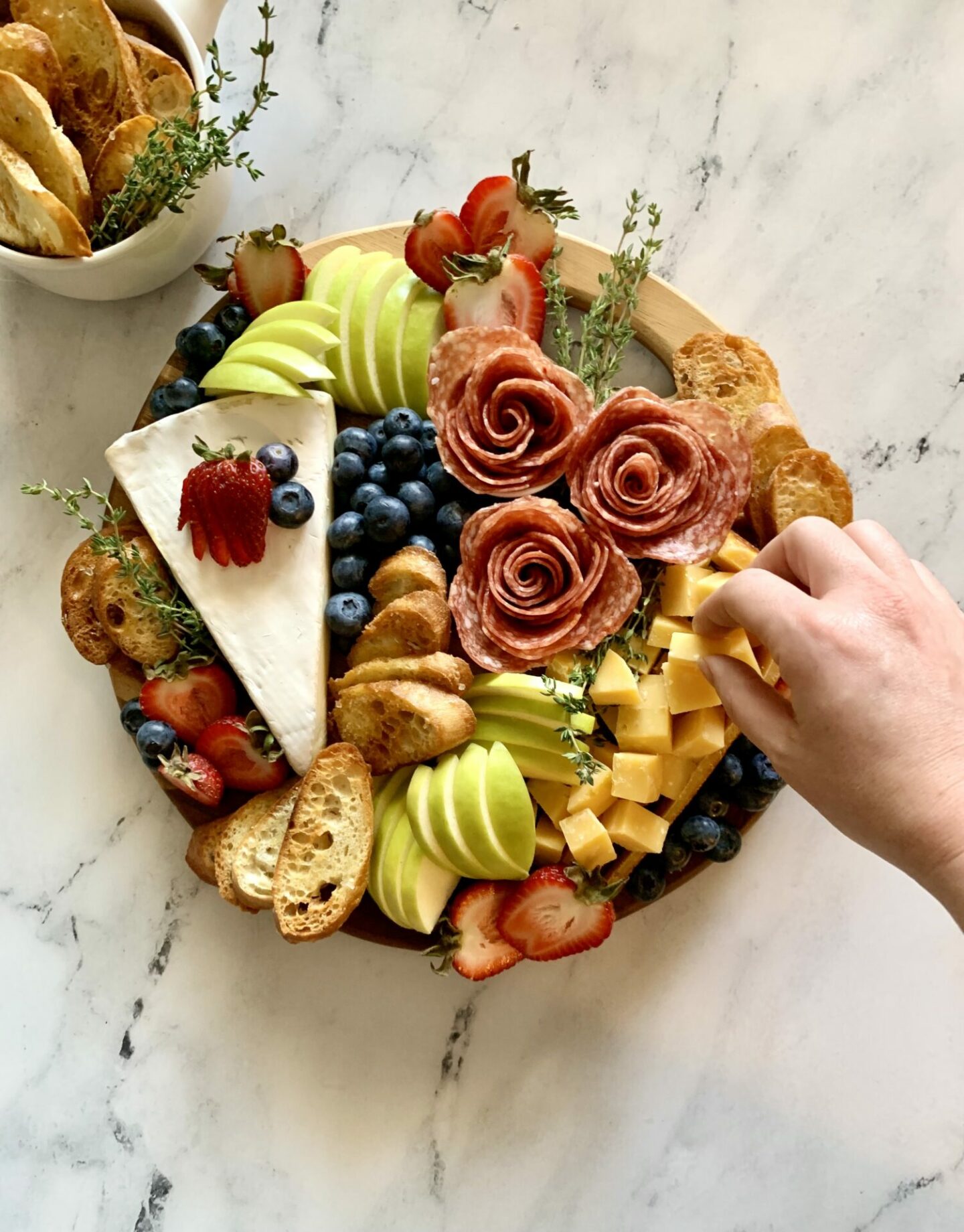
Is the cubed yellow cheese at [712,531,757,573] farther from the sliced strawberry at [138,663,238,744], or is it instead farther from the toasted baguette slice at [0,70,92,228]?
the toasted baguette slice at [0,70,92,228]

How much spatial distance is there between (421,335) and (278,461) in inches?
13.8

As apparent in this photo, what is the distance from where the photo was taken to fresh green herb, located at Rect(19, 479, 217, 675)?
1727mm

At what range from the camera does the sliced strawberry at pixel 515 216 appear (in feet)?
5.85

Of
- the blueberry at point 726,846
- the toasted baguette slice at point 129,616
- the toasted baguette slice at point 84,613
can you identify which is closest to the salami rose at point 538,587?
the blueberry at point 726,846

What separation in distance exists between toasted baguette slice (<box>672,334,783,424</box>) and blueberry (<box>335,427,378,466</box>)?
1.93 feet

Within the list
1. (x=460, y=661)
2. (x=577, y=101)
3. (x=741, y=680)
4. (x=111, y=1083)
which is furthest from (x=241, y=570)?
(x=577, y=101)

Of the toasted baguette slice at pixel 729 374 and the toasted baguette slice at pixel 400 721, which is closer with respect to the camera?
the toasted baguette slice at pixel 400 721

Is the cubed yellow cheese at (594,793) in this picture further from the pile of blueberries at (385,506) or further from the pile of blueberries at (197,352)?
the pile of blueberries at (197,352)

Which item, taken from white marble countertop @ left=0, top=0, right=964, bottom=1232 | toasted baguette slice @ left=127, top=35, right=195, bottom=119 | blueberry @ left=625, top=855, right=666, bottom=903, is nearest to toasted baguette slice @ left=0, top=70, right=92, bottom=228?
toasted baguette slice @ left=127, top=35, right=195, bottom=119

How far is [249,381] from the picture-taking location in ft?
5.78

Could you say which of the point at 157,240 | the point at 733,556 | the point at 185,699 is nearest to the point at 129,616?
the point at 185,699

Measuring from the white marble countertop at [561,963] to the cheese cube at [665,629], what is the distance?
52 centimetres

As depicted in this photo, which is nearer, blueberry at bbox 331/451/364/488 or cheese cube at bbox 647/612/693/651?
cheese cube at bbox 647/612/693/651

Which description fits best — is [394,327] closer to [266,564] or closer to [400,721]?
[266,564]
